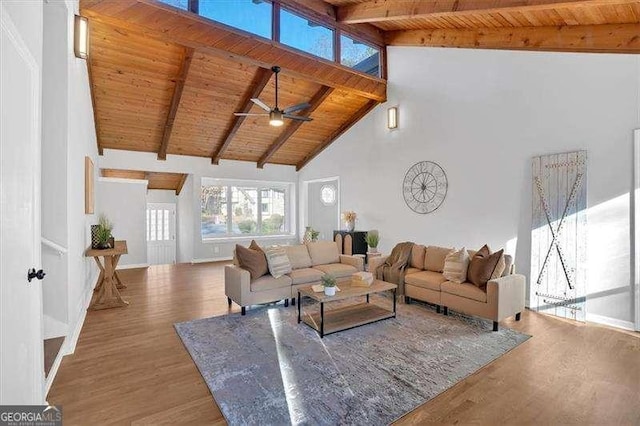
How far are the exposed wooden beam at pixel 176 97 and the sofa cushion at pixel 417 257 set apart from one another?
Answer: 462 centimetres

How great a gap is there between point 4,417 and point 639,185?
5816 mm

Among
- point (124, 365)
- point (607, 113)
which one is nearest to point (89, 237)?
point (124, 365)

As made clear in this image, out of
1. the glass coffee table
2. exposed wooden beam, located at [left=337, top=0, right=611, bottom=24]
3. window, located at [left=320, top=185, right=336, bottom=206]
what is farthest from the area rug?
window, located at [left=320, top=185, right=336, bottom=206]

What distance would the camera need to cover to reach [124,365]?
2.94 meters

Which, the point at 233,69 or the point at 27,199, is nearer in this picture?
the point at 27,199

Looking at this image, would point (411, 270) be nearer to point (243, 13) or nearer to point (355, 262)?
point (355, 262)

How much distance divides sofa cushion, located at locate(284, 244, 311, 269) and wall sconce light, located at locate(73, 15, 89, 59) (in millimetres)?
3516

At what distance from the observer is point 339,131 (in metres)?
8.39

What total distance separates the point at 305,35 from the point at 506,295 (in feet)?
17.4

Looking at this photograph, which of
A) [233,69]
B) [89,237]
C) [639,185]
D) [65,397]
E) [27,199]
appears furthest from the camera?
[233,69]

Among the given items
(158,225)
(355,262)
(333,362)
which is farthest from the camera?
(158,225)

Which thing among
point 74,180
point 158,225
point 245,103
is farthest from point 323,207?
point 74,180

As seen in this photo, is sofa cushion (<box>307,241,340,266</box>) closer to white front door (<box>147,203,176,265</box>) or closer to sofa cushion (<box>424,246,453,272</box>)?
sofa cushion (<box>424,246,453,272</box>)

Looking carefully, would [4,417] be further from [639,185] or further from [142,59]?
[639,185]
